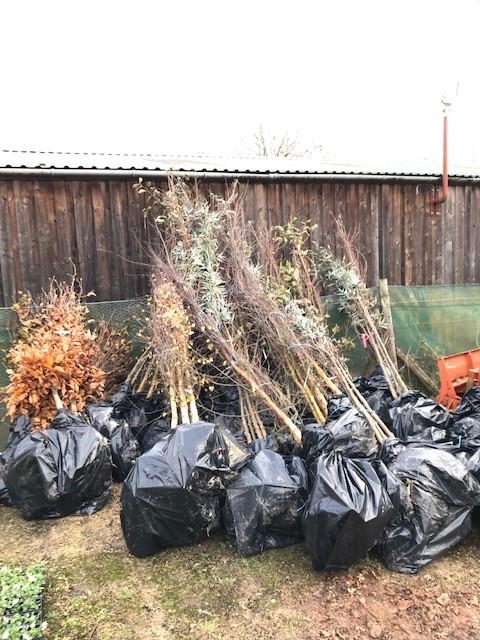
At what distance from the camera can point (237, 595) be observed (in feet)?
8.49

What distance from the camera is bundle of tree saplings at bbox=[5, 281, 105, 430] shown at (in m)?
3.81

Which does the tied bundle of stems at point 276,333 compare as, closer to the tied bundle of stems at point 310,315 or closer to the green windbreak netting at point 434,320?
the tied bundle of stems at point 310,315

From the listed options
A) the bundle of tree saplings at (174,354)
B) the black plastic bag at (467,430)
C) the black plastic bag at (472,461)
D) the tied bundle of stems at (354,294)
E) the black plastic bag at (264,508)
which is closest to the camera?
the black plastic bag at (264,508)

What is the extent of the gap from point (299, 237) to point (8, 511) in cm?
399

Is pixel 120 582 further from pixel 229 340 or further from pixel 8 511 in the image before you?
pixel 229 340

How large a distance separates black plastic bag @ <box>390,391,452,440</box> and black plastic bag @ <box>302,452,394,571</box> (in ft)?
4.37

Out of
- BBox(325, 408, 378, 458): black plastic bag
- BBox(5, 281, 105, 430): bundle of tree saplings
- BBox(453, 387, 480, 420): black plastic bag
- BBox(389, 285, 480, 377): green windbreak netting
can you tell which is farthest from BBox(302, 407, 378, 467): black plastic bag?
BBox(389, 285, 480, 377): green windbreak netting

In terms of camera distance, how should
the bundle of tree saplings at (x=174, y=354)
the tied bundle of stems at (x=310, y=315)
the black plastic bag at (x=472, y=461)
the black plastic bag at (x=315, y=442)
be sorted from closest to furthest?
the black plastic bag at (x=472, y=461), the black plastic bag at (x=315, y=442), the bundle of tree saplings at (x=174, y=354), the tied bundle of stems at (x=310, y=315)

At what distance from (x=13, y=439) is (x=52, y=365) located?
2.32ft

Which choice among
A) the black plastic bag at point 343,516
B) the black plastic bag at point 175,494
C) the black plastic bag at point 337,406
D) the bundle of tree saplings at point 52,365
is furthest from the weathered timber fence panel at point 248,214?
the black plastic bag at point 343,516

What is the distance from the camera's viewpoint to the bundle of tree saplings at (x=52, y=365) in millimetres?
3809

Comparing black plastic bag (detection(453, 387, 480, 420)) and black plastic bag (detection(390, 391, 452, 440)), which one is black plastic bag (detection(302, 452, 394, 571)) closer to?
black plastic bag (detection(390, 391, 452, 440))

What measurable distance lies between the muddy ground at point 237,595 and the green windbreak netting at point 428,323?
2.76 metres

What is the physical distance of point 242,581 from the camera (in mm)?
2697
